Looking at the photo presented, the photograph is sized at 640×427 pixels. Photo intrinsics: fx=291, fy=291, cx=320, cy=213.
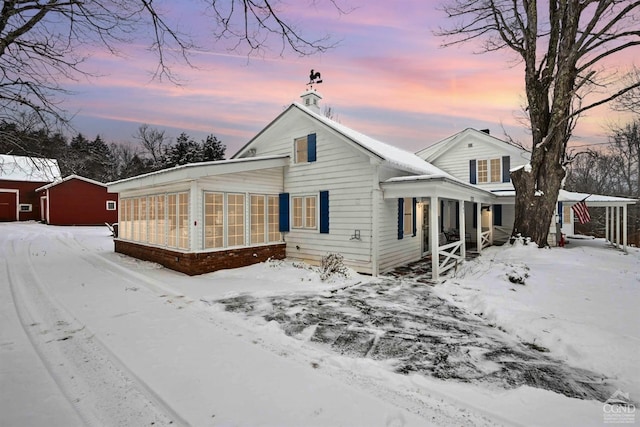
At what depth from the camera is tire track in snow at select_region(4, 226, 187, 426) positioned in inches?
106

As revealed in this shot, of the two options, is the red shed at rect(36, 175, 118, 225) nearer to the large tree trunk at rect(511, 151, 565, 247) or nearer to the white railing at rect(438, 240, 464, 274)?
the white railing at rect(438, 240, 464, 274)

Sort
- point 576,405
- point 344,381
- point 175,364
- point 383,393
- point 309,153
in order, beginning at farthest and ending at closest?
point 309,153 < point 175,364 < point 344,381 < point 383,393 < point 576,405

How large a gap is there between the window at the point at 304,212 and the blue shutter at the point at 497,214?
37.8 feet

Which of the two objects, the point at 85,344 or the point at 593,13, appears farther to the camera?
the point at 593,13

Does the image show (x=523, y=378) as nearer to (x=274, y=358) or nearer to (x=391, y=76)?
(x=274, y=358)

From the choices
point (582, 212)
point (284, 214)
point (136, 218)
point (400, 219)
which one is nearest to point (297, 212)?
point (284, 214)

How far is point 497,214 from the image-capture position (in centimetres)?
1625

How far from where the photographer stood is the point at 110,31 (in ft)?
16.8

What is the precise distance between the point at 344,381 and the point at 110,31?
21.9ft

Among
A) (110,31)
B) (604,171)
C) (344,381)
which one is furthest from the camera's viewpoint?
(604,171)

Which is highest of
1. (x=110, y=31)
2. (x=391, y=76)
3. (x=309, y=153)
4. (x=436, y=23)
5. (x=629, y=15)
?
(x=436, y=23)

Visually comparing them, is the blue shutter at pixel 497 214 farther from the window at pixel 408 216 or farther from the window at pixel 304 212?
the window at pixel 304 212

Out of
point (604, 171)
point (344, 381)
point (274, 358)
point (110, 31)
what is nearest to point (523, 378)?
point (344, 381)

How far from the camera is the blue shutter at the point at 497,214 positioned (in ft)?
53.2
